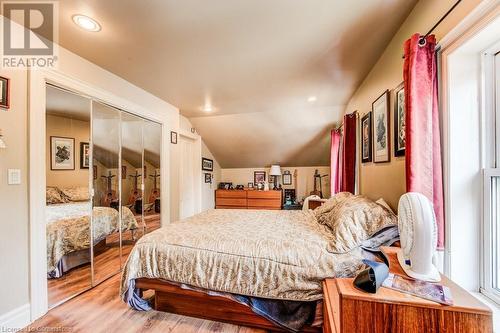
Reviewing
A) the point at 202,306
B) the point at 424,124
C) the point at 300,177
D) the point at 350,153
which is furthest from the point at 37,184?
the point at 300,177

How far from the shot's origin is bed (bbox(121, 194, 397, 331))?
1.48m

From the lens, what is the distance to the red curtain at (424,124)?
122 centimetres

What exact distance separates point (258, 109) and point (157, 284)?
3003 mm

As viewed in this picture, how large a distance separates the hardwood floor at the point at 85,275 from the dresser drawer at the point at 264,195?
3077mm

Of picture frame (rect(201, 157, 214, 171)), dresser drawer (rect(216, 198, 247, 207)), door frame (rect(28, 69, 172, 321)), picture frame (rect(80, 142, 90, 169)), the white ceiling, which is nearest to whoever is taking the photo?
the white ceiling

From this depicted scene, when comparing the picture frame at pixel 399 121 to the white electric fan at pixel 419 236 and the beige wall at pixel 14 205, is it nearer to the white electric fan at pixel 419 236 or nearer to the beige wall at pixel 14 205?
the white electric fan at pixel 419 236

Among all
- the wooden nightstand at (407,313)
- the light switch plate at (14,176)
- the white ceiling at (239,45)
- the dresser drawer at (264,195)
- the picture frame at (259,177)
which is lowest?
the dresser drawer at (264,195)

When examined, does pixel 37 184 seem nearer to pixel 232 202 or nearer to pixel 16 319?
pixel 16 319

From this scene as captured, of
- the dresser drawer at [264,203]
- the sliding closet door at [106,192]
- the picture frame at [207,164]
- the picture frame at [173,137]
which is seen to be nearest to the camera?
the sliding closet door at [106,192]

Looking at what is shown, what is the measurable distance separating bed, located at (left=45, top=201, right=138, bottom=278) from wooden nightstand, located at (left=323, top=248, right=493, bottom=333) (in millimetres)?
Result: 2327

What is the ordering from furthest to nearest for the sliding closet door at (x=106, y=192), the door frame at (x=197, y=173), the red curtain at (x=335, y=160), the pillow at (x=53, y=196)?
the door frame at (x=197, y=173)
the red curtain at (x=335, y=160)
the sliding closet door at (x=106, y=192)
the pillow at (x=53, y=196)

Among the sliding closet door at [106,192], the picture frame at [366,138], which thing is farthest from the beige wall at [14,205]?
the picture frame at [366,138]

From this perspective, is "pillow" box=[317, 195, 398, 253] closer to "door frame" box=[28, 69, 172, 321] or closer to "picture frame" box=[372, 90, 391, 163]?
"picture frame" box=[372, 90, 391, 163]

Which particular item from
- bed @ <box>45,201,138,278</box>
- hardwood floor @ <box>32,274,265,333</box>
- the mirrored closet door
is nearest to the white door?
bed @ <box>45,201,138,278</box>
